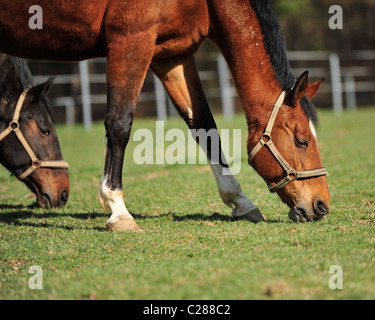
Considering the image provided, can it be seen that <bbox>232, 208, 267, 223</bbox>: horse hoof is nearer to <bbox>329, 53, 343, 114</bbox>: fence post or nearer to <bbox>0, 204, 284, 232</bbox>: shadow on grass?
<bbox>0, 204, 284, 232</bbox>: shadow on grass

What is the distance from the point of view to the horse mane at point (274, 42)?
398 centimetres

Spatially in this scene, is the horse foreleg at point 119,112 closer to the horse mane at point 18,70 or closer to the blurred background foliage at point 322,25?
the horse mane at point 18,70

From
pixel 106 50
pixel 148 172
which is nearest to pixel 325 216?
pixel 106 50

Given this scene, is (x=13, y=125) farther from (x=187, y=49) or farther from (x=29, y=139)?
(x=187, y=49)

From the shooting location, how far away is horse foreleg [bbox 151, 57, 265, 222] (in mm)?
4348

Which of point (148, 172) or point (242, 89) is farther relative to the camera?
point (148, 172)

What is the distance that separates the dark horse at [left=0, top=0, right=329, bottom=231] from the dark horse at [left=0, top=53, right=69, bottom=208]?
101cm

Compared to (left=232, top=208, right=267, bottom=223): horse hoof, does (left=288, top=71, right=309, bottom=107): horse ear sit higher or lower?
higher

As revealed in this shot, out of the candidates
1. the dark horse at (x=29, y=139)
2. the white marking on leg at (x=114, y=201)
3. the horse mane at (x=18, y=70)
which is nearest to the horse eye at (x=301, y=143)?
the white marking on leg at (x=114, y=201)

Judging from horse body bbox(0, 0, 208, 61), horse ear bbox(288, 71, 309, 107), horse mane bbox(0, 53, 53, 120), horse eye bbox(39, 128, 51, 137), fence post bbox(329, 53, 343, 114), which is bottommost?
horse ear bbox(288, 71, 309, 107)

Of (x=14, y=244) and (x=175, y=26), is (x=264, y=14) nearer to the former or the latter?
(x=175, y=26)

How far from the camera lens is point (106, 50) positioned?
3.99 m

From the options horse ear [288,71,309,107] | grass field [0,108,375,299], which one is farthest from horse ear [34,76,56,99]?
horse ear [288,71,309,107]
